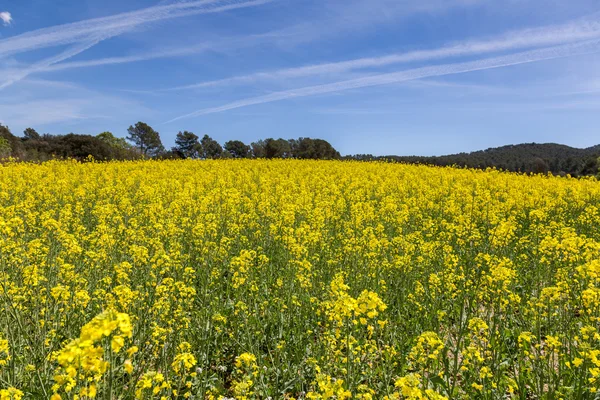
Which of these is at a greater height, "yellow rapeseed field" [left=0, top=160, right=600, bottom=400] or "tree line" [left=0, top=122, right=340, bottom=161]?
"tree line" [left=0, top=122, right=340, bottom=161]

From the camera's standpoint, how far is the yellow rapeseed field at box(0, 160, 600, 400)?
3.07 meters

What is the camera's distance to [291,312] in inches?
185

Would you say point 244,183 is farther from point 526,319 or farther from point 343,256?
point 526,319

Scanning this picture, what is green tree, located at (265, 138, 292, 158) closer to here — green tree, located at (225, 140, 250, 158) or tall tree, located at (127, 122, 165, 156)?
green tree, located at (225, 140, 250, 158)

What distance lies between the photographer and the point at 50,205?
401 inches

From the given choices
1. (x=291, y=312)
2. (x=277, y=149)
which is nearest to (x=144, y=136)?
(x=277, y=149)

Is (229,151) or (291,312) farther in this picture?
(229,151)

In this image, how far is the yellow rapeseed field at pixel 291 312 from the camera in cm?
307

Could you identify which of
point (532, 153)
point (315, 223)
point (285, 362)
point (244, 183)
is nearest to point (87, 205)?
point (244, 183)

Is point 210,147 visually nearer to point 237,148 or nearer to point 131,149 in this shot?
point 237,148

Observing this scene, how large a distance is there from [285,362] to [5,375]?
2.65 metres

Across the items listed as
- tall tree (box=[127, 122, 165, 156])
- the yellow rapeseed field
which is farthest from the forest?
the yellow rapeseed field

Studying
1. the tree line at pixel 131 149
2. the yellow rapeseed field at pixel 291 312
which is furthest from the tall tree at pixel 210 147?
the yellow rapeseed field at pixel 291 312

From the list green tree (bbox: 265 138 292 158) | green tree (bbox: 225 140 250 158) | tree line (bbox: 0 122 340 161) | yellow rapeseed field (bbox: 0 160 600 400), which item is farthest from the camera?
green tree (bbox: 225 140 250 158)
